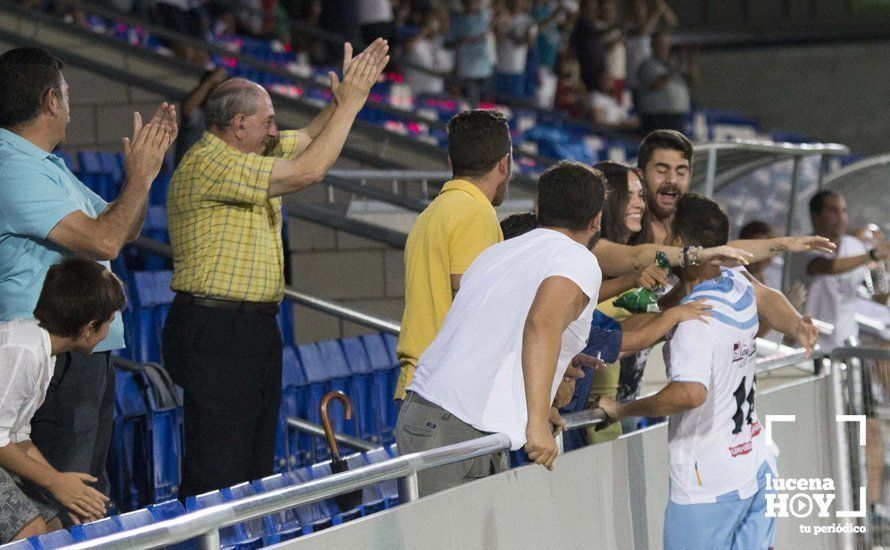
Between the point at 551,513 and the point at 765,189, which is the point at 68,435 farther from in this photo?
the point at 765,189

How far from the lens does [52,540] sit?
2.68 metres

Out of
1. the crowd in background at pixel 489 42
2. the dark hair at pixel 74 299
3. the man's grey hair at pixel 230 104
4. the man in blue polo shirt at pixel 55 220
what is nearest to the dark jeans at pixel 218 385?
the man in blue polo shirt at pixel 55 220

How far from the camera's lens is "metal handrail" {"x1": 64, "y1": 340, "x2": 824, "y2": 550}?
238cm

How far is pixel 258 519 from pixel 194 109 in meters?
4.15

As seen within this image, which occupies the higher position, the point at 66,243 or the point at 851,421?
the point at 66,243

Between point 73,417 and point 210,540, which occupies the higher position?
point 73,417

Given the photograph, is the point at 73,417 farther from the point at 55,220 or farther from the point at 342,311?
the point at 342,311

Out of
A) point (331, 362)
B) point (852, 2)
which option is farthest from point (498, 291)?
point (852, 2)

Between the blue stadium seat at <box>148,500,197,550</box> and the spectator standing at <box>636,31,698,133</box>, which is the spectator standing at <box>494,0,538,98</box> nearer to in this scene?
the spectator standing at <box>636,31,698,133</box>

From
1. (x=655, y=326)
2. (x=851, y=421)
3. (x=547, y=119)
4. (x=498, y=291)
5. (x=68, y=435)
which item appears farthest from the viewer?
(x=547, y=119)

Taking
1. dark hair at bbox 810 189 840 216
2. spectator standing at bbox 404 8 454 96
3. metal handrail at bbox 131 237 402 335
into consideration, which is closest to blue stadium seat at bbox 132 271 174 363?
metal handrail at bbox 131 237 402 335

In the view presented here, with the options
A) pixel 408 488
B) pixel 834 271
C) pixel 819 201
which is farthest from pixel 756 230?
pixel 408 488

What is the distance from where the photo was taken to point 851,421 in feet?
19.9

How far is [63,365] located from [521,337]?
125cm
